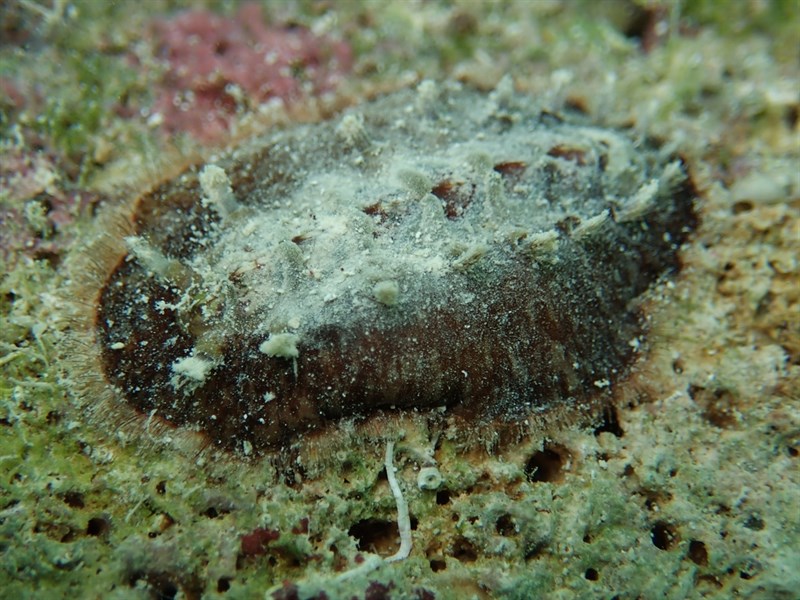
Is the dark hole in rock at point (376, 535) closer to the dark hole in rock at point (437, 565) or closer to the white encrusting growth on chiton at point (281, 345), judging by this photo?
the dark hole in rock at point (437, 565)

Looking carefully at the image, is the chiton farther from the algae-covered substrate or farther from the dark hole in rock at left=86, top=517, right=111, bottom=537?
the dark hole in rock at left=86, top=517, right=111, bottom=537

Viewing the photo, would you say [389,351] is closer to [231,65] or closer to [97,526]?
[97,526]

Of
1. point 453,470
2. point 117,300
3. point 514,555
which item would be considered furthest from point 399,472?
point 117,300

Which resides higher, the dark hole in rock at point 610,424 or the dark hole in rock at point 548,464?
the dark hole in rock at point 548,464

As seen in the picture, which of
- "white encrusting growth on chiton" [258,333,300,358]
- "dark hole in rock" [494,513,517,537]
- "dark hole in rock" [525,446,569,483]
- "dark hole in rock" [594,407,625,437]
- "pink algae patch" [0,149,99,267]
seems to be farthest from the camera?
"pink algae patch" [0,149,99,267]

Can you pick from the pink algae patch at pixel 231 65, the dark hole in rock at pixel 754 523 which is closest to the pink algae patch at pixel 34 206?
the pink algae patch at pixel 231 65

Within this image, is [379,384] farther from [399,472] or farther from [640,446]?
[640,446]

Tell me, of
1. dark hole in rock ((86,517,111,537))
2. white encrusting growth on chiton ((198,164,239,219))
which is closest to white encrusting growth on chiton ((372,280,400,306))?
white encrusting growth on chiton ((198,164,239,219))

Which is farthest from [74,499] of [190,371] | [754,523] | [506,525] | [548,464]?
[754,523]
